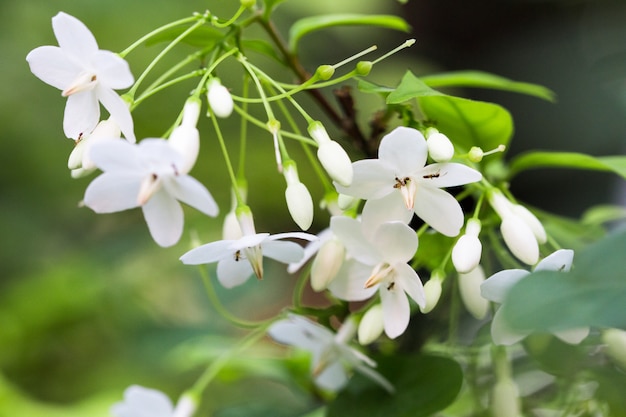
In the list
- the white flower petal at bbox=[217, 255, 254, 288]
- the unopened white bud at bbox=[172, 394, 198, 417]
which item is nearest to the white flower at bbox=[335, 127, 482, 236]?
the white flower petal at bbox=[217, 255, 254, 288]

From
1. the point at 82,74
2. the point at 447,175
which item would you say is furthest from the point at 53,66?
the point at 447,175

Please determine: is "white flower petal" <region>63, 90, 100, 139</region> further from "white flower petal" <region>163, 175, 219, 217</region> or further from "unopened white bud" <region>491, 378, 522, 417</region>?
"unopened white bud" <region>491, 378, 522, 417</region>

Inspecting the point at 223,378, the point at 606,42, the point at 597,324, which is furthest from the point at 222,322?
the point at 606,42

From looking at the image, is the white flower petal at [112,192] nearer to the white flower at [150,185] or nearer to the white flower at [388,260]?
the white flower at [150,185]

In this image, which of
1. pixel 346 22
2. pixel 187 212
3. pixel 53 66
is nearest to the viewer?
pixel 53 66

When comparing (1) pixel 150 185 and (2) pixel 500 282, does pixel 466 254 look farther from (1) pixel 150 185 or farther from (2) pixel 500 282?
(1) pixel 150 185

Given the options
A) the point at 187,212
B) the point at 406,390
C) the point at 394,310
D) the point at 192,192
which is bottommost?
the point at 187,212

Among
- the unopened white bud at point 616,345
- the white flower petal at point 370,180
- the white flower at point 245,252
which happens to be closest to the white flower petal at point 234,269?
the white flower at point 245,252
